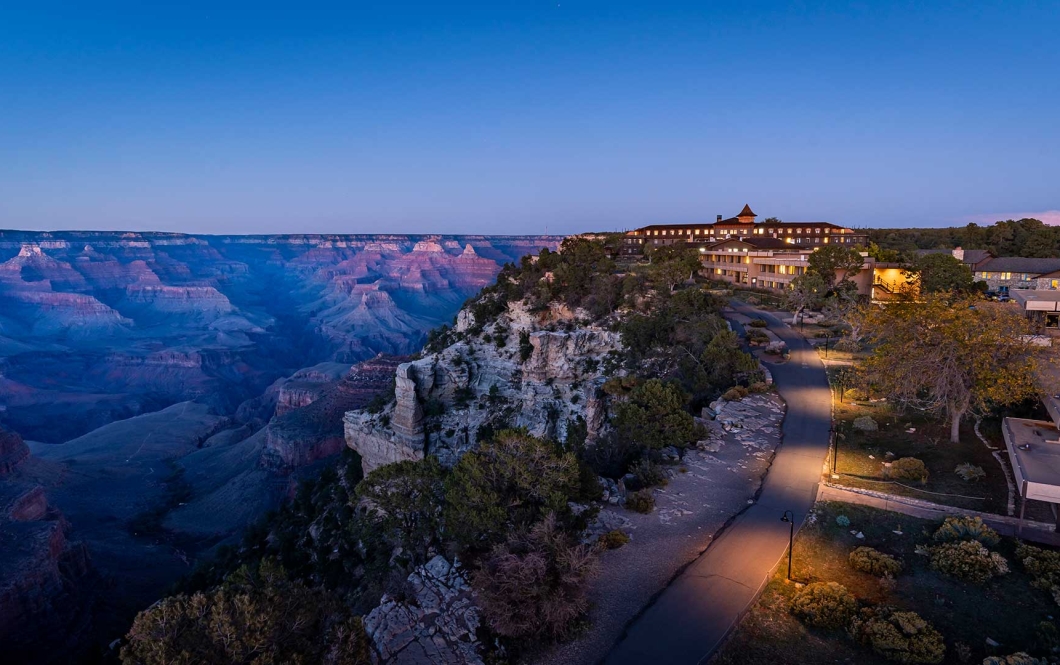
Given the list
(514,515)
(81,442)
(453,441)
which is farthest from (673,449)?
(81,442)

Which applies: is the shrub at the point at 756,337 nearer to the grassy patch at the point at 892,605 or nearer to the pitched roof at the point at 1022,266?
the grassy patch at the point at 892,605

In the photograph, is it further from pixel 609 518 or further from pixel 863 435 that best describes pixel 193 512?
pixel 863 435

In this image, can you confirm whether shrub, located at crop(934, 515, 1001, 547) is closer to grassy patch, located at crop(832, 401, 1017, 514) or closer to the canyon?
grassy patch, located at crop(832, 401, 1017, 514)

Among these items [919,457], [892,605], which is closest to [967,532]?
[892,605]

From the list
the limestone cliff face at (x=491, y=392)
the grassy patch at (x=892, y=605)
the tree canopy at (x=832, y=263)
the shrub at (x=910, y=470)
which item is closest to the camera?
the grassy patch at (x=892, y=605)

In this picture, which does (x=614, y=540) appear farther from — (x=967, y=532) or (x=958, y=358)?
(x=958, y=358)

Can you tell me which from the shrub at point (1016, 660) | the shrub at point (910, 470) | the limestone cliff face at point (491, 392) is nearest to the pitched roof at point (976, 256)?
the limestone cliff face at point (491, 392)
